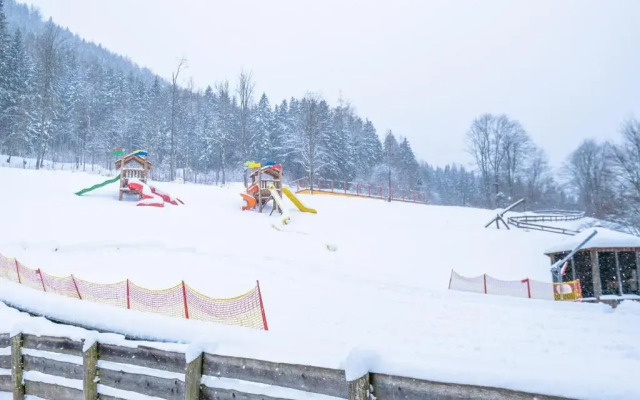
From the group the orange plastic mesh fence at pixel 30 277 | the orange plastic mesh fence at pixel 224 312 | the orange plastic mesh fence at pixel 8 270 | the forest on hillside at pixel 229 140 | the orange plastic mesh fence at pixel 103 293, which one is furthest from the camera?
the forest on hillside at pixel 229 140

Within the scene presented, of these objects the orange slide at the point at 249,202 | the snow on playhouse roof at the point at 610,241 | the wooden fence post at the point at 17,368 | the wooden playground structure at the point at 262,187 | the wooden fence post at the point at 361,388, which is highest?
the wooden playground structure at the point at 262,187

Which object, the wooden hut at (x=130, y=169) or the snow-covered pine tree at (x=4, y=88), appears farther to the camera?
the snow-covered pine tree at (x=4, y=88)

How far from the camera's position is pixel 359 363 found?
3.05 metres

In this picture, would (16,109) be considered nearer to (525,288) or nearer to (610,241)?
(525,288)

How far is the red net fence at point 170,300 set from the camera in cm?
841

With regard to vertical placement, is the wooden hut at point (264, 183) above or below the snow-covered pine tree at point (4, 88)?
below

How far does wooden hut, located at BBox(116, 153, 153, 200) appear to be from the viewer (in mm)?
28750

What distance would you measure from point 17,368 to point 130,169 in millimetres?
25990

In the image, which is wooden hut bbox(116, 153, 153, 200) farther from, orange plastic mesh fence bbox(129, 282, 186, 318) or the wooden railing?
the wooden railing

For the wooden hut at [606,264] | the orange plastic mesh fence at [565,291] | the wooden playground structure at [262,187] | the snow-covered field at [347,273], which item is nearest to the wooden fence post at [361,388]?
the snow-covered field at [347,273]

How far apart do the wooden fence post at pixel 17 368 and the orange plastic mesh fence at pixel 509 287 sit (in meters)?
13.6

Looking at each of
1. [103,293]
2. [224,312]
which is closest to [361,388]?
[224,312]

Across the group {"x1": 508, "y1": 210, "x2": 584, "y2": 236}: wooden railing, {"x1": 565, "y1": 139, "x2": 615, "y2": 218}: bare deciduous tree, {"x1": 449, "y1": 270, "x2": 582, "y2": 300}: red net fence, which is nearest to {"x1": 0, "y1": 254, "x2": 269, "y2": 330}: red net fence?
{"x1": 449, "y1": 270, "x2": 582, "y2": 300}: red net fence

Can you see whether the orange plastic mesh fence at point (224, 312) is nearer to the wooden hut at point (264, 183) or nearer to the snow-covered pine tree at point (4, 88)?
the wooden hut at point (264, 183)
